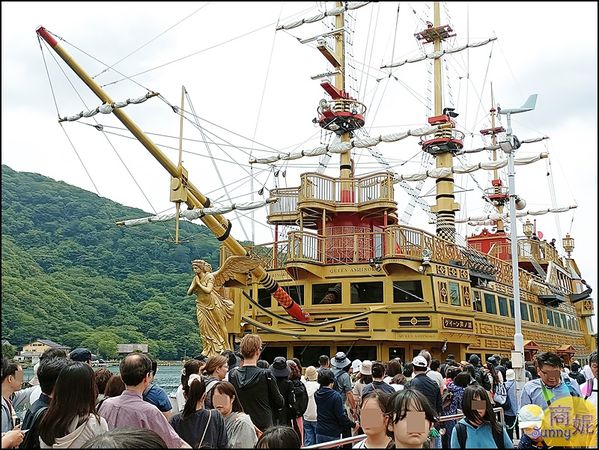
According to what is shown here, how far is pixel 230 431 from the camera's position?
4.21m

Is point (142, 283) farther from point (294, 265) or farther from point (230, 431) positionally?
point (230, 431)

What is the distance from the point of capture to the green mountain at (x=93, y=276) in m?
12.9

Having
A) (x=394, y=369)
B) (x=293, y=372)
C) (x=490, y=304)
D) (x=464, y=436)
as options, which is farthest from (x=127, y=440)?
(x=490, y=304)

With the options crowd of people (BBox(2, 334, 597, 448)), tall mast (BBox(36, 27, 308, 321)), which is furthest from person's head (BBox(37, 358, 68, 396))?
tall mast (BBox(36, 27, 308, 321))

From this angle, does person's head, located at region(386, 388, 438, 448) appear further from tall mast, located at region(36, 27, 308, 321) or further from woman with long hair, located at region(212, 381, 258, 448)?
tall mast, located at region(36, 27, 308, 321)

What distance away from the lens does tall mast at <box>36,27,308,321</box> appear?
1644 centimetres

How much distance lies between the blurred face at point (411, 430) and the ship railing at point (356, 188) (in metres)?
17.2

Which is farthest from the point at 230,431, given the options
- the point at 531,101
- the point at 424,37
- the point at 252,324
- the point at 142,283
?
the point at 424,37

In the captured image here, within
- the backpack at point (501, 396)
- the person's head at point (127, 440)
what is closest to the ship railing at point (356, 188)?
the backpack at point (501, 396)

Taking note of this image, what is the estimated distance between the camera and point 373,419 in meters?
3.14

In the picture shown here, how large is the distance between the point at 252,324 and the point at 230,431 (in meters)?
14.1

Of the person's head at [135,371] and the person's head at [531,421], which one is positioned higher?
the person's head at [135,371]

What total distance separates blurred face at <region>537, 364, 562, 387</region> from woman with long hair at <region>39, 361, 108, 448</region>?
3219mm
